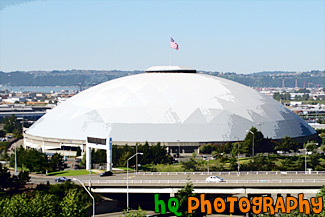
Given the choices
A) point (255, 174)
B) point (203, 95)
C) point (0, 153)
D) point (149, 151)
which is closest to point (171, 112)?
point (203, 95)

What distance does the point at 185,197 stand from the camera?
85250 mm

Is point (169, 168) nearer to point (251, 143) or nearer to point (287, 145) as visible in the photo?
point (251, 143)

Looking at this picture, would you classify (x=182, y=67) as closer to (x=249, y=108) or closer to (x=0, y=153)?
(x=249, y=108)

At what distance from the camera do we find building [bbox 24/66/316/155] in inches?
5861

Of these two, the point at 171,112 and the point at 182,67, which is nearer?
the point at 171,112

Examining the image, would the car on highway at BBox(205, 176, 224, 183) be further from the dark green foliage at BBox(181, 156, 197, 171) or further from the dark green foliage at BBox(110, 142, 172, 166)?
the dark green foliage at BBox(110, 142, 172, 166)

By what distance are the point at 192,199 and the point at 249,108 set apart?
75531mm

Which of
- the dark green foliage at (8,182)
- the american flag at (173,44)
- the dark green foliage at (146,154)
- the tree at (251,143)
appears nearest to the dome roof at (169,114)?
the tree at (251,143)

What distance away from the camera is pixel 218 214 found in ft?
296

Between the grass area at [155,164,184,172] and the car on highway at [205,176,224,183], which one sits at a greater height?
the car on highway at [205,176,224,183]

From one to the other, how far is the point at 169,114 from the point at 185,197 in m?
68.1

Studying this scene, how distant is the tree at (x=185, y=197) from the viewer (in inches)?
3278

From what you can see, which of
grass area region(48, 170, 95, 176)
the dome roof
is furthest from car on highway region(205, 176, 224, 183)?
the dome roof

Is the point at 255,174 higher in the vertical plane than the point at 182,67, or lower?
lower
